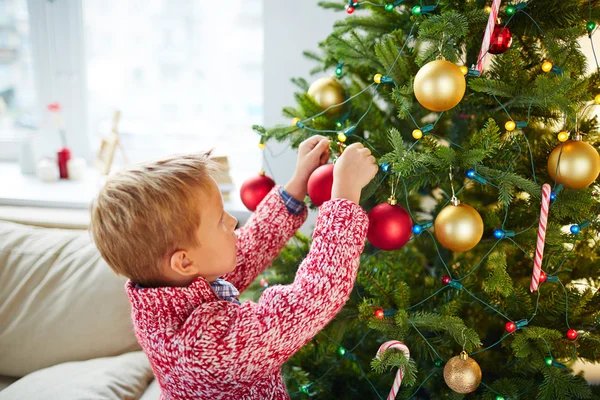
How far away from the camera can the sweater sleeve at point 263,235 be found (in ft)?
3.51

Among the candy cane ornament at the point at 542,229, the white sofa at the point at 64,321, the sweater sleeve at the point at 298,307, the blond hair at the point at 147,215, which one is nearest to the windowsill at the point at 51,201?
the white sofa at the point at 64,321

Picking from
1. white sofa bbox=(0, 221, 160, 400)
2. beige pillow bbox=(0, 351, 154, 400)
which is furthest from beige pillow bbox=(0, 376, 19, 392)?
beige pillow bbox=(0, 351, 154, 400)

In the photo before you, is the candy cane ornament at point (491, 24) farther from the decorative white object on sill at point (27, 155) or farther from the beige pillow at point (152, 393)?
the decorative white object on sill at point (27, 155)

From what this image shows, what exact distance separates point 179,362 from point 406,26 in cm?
76

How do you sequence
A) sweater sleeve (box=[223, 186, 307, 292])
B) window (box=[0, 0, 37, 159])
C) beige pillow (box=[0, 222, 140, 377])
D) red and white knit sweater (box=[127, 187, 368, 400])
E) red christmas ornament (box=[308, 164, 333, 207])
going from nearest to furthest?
red and white knit sweater (box=[127, 187, 368, 400]) < red christmas ornament (box=[308, 164, 333, 207]) < sweater sleeve (box=[223, 186, 307, 292]) < beige pillow (box=[0, 222, 140, 377]) < window (box=[0, 0, 37, 159])

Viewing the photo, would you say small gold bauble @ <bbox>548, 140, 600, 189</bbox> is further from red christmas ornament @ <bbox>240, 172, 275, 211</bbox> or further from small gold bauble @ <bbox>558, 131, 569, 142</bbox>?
red christmas ornament @ <bbox>240, 172, 275, 211</bbox>

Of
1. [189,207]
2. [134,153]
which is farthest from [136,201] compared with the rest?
[134,153]

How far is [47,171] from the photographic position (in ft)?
6.40

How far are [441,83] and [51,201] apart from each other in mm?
1443

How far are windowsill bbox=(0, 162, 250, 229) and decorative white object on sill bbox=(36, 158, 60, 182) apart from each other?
0.06 ft

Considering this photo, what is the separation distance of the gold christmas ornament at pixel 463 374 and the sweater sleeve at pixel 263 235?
16.2 inches

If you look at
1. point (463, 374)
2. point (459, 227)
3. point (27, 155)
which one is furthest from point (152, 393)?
point (27, 155)

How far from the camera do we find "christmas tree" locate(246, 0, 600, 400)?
875 mm

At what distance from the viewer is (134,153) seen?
84.4 inches
